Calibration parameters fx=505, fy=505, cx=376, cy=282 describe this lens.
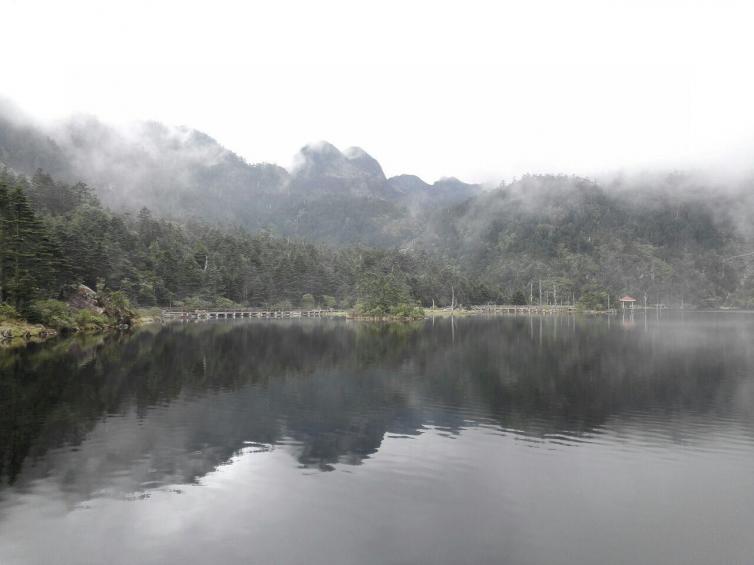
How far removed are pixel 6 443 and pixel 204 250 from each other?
13415 cm

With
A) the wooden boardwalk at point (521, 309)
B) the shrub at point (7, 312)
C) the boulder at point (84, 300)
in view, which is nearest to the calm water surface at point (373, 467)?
the shrub at point (7, 312)

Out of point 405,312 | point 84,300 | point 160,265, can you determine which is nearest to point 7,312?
point 84,300

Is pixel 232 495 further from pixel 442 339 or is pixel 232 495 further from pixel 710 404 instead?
pixel 442 339

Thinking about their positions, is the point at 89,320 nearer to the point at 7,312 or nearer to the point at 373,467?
the point at 7,312

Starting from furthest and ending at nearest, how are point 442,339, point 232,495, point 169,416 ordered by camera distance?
point 442,339, point 169,416, point 232,495

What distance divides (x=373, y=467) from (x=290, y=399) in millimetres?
11880

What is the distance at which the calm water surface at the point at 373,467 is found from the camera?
38.7 feet

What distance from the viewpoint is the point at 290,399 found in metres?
28.2

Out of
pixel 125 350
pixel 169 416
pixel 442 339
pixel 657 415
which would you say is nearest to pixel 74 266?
pixel 125 350

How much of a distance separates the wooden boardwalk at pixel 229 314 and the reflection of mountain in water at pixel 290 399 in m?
66.0

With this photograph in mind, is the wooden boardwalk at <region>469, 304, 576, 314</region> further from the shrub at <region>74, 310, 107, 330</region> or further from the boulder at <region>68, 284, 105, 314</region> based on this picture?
the shrub at <region>74, 310, 107, 330</region>

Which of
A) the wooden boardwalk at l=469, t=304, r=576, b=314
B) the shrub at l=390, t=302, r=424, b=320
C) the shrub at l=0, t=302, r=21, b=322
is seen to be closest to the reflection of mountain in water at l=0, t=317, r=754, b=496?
the shrub at l=0, t=302, r=21, b=322

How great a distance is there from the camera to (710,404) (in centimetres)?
2691

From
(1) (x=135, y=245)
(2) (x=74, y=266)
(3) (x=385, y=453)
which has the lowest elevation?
(3) (x=385, y=453)
